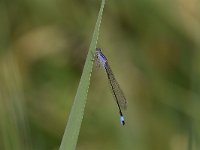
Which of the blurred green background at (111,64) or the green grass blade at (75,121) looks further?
the blurred green background at (111,64)

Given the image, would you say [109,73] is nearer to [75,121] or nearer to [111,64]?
[75,121]

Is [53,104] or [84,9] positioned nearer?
[53,104]

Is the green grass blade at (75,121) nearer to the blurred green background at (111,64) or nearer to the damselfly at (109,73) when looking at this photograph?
the damselfly at (109,73)

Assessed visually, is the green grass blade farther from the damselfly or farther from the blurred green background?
the blurred green background

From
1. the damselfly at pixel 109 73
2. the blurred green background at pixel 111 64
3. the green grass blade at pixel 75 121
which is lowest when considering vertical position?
the green grass blade at pixel 75 121

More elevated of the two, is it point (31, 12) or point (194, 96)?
point (31, 12)

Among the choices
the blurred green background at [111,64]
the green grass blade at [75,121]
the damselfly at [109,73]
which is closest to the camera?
the green grass blade at [75,121]

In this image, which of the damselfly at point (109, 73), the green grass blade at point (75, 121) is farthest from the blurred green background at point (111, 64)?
the green grass blade at point (75, 121)

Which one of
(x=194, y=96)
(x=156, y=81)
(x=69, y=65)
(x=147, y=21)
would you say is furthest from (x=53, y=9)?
(x=194, y=96)

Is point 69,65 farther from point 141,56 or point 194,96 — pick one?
point 194,96
